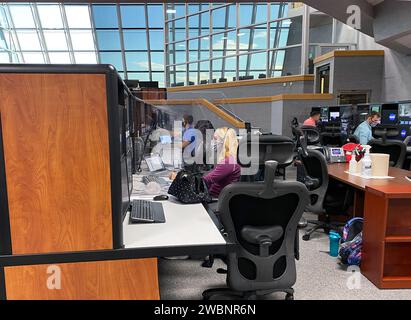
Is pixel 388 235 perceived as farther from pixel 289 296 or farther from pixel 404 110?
pixel 404 110

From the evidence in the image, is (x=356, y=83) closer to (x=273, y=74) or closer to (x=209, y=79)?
(x=273, y=74)

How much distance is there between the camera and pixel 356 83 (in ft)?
30.3

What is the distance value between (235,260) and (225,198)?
0.40 m

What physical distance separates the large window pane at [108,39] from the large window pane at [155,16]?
1.51 meters

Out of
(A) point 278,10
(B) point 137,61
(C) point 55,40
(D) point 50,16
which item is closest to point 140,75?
(B) point 137,61

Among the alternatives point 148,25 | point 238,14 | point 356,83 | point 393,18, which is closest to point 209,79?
point 238,14

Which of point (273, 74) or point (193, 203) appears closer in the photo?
point (193, 203)

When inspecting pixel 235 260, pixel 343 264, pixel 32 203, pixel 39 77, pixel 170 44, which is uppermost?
pixel 170 44

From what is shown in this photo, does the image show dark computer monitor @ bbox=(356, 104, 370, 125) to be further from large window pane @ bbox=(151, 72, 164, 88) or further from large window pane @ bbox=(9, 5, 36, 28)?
large window pane @ bbox=(9, 5, 36, 28)

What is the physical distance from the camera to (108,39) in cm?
1459

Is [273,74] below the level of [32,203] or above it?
above

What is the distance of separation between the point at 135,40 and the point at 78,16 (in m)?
2.40

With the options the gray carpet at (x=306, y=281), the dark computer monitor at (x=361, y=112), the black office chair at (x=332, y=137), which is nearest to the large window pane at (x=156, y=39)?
the black office chair at (x=332, y=137)

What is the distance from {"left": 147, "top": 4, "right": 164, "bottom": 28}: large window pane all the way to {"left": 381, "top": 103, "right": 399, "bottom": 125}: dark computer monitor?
1042cm
